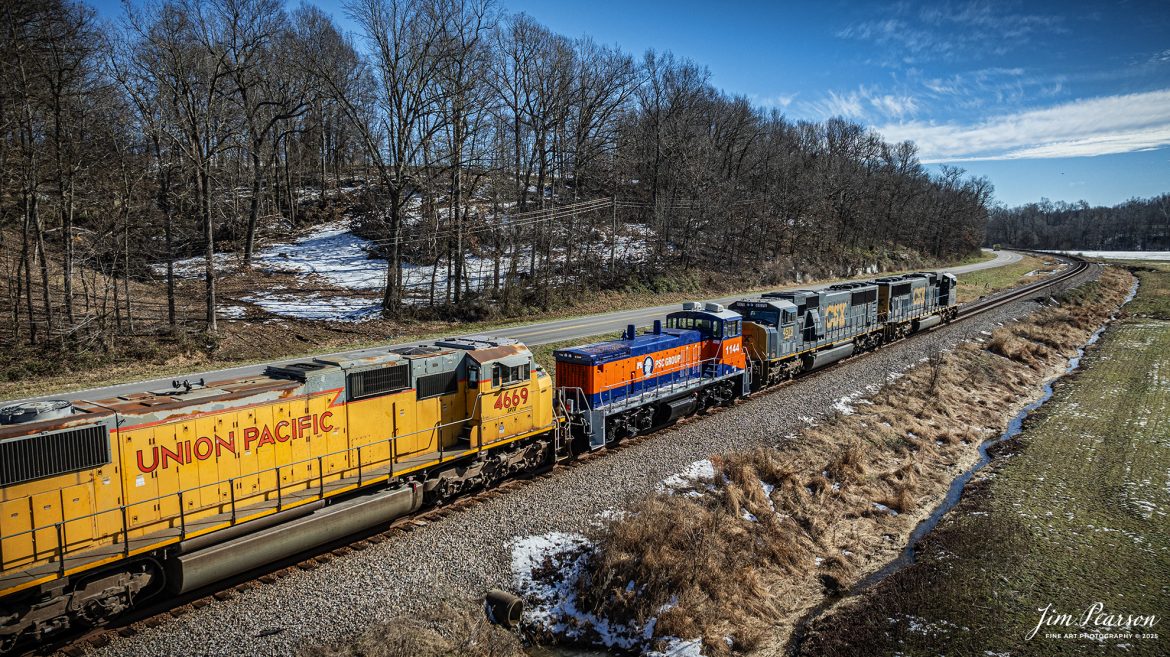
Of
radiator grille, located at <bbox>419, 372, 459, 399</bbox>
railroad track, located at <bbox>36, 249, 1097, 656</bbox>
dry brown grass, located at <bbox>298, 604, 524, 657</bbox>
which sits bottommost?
dry brown grass, located at <bbox>298, 604, 524, 657</bbox>

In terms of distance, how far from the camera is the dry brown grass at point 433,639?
872 cm

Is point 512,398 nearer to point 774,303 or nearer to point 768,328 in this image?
point 768,328

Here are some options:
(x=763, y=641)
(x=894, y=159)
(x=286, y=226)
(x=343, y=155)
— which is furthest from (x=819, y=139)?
(x=763, y=641)

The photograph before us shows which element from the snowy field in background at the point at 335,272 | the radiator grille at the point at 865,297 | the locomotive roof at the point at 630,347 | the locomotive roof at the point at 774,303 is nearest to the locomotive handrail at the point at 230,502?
the locomotive roof at the point at 630,347

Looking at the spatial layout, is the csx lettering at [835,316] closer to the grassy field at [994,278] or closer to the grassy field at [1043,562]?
the grassy field at [1043,562]

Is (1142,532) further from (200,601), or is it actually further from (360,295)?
(360,295)

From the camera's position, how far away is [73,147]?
921 inches

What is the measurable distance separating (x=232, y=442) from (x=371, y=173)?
54.8 m

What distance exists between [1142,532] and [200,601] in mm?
18508

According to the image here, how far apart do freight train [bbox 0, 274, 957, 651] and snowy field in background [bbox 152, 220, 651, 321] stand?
62.5 feet

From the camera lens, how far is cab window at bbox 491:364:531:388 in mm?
14070

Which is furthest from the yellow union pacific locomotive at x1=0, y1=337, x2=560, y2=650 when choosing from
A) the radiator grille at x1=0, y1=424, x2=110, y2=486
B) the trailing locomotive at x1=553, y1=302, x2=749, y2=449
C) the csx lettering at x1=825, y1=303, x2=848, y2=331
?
the csx lettering at x1=825, y1=303, x2=848, y2=331

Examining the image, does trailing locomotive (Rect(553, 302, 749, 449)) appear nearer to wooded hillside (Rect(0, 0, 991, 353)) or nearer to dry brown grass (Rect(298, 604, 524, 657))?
dry brown grass (Rect(298, 604, 524, 657))

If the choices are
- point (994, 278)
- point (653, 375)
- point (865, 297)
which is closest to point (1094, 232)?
point (994, 278)
